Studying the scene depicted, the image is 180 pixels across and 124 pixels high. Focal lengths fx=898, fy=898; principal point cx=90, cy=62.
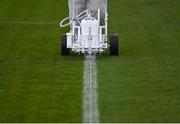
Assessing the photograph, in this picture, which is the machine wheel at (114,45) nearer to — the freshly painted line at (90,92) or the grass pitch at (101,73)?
the grass pitch at (101,73)

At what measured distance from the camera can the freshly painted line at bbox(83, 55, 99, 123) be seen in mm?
11819

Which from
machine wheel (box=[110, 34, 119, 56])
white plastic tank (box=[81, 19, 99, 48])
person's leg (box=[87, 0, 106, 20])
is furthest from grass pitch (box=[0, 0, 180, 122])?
person's leg (box=[87, 0, 106, 20])

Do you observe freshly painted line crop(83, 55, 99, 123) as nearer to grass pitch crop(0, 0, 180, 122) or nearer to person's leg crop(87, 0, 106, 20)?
grass pitch crop(0, 0, 180, 122)

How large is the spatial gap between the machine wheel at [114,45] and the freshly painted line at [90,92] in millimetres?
387

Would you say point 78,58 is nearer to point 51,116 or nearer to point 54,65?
point 54,65

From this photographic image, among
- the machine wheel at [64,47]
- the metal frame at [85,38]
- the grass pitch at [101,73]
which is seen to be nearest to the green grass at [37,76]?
the grass pitch at [101,73]

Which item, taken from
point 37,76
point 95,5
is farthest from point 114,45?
point 37,76

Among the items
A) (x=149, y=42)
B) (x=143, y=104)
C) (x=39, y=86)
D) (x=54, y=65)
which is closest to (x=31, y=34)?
(x=149, y=42)

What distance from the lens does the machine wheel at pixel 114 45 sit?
1678 centimetres

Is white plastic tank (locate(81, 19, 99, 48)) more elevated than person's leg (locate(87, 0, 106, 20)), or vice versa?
person's leg (locate(87, 0, 106, 20))

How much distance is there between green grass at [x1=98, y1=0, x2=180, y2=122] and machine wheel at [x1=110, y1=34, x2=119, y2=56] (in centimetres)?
16

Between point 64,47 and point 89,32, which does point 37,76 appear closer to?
point 89,32

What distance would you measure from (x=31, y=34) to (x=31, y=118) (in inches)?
367

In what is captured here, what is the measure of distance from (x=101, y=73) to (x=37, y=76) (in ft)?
3.70
